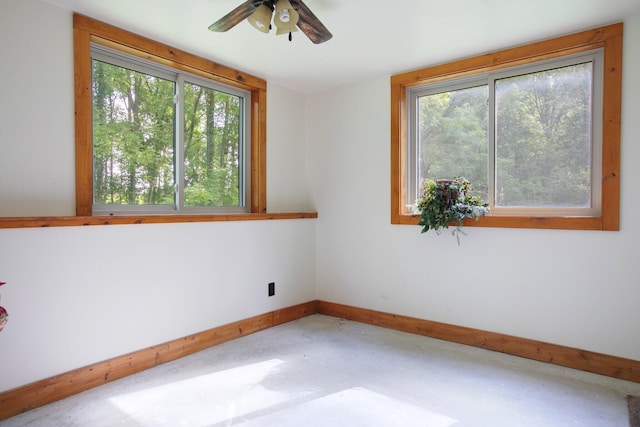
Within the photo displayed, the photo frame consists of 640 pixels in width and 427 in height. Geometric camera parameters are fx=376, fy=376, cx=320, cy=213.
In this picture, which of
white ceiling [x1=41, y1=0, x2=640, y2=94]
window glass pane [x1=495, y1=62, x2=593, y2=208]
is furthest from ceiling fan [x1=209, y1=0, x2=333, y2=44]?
window glass pane [x1=495, y1=62, x2=593, y2=208]

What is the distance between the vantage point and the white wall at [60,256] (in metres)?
2.04

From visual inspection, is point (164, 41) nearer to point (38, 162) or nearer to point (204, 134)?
point (204, 134)

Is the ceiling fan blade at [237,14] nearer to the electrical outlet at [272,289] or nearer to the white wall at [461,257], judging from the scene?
the white wall at [461,257]

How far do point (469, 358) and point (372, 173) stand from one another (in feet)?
5.80

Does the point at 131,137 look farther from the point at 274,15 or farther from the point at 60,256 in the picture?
the point at 274,15

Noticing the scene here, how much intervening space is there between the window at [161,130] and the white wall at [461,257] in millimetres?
790

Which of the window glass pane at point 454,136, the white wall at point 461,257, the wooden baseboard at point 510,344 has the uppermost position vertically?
the window glass pane at point 454,136

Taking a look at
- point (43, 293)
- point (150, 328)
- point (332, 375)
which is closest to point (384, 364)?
point (332, 375)

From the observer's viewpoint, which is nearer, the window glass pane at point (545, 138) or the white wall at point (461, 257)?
the white wall at point (461, 257)

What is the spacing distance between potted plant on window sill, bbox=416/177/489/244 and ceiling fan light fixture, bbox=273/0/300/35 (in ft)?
5.41

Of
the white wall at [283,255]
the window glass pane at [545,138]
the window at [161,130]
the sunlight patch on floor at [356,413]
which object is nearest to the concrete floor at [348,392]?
the sunlight patch on floor at [356,413]

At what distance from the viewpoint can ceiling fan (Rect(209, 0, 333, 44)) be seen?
2.00 meters

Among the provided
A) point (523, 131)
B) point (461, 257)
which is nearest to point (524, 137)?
point (523, 131)

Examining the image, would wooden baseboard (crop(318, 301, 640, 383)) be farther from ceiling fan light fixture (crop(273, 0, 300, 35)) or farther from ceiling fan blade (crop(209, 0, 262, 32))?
ceiling fan blade (crop(209, 0, 262, 32))
